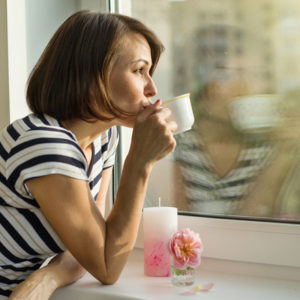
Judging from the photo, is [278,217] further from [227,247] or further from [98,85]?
[98,85]

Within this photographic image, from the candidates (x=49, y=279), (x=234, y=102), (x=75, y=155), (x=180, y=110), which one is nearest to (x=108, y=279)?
(x=49, y=279)

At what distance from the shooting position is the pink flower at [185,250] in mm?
1064

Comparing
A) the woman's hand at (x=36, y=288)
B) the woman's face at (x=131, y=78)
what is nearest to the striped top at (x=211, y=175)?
the woman's face at (x=131, y=78)

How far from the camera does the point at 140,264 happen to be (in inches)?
51.1

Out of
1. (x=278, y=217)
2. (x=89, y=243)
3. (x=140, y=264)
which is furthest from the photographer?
(x=140, y=264)

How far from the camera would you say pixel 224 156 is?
1219 mm

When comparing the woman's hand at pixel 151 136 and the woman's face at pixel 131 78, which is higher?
the woman's face at pixel 131 78

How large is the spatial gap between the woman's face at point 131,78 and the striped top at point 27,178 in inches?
4.9

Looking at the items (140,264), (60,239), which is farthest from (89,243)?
(140,264)

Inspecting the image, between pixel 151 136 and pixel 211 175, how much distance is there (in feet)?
0.85

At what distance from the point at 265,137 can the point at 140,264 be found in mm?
432

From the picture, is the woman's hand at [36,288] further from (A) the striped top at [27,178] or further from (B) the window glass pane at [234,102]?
(B) the window glass pane at [234,102]

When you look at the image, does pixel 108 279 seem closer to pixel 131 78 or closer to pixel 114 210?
pixel 114 210

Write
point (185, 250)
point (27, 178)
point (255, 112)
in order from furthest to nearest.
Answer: point (255, 112), point (185, 250), point (27, 178)
